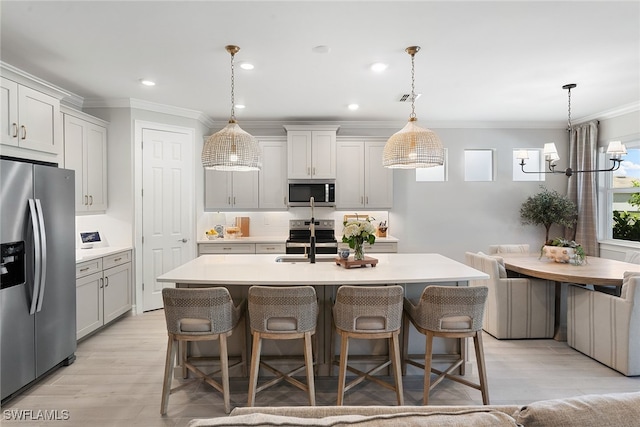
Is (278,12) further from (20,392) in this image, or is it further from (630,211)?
(630,211)

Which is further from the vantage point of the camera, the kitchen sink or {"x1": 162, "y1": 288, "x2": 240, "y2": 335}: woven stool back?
the kitchen sink

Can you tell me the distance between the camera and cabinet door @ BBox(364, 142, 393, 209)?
5398 mm

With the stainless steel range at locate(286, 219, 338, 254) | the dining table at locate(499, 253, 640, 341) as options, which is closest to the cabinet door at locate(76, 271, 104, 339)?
the stainless steel range at locate(286, 219, 338, 254)

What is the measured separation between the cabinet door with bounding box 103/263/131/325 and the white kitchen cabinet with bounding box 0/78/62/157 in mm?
1513

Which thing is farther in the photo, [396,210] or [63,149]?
[396,210]

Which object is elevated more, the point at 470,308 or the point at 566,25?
the point at 566,25

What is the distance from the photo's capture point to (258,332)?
7.62ft

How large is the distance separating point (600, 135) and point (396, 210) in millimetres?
3078

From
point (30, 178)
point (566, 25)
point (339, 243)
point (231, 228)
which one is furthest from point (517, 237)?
point (30, 178)

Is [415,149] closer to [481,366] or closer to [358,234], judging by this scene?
[358,234]

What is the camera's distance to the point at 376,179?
5.42m

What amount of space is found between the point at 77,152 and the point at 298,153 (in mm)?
2712

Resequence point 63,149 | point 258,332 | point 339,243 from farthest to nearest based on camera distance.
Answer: point 339,243 < point 63,149 < point 258,332

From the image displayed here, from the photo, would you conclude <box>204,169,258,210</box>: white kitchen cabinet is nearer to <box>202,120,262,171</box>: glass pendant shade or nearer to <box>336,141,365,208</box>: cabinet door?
<box>336,141,365,208</box>: cabinet door
